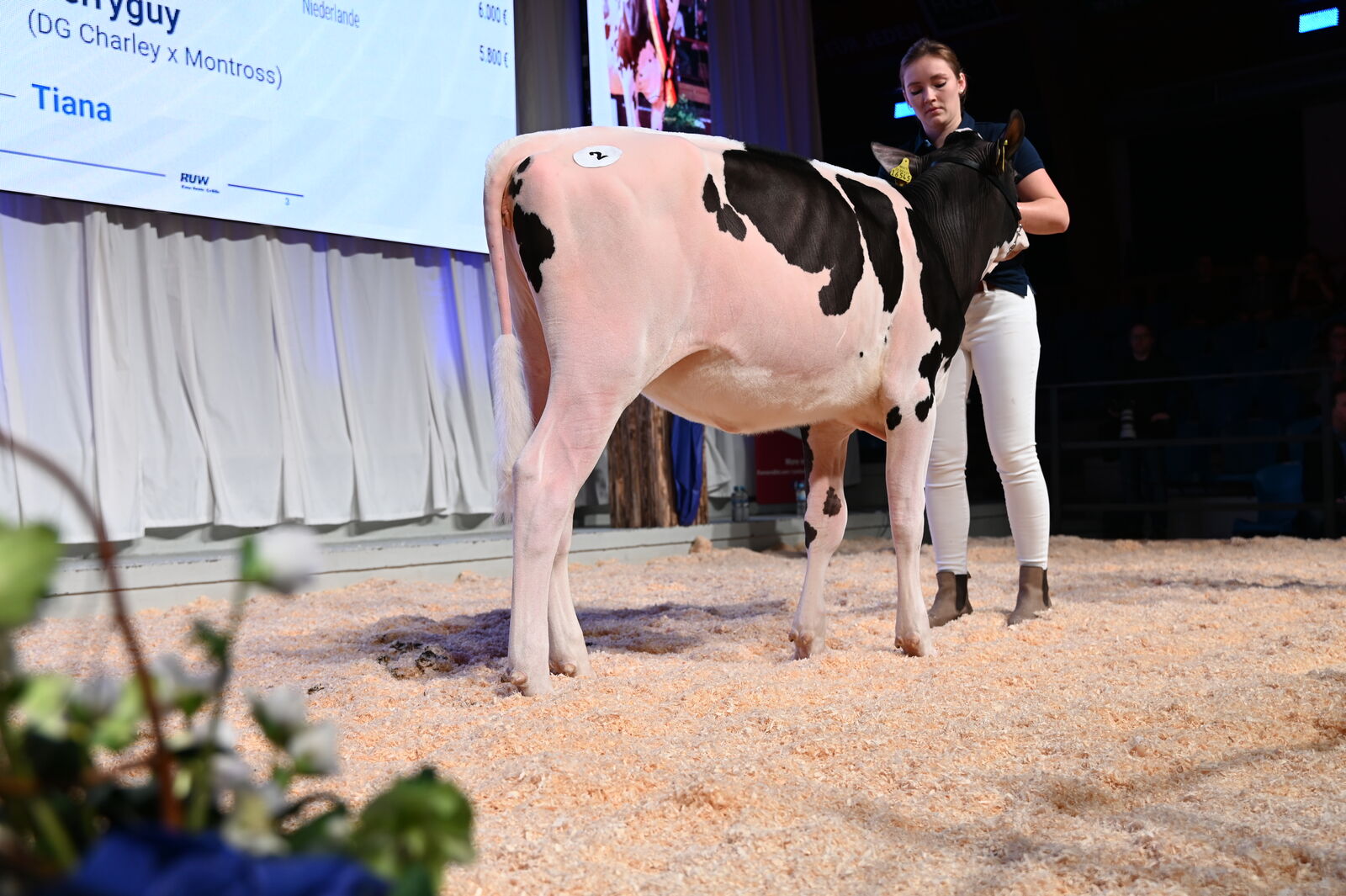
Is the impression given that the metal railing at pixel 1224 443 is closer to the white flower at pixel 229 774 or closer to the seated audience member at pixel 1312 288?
the seated audience member at pixel 1312 288

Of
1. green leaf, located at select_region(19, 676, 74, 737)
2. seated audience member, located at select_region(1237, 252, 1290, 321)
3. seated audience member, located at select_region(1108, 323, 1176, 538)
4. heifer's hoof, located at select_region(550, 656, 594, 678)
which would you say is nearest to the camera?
green leaf, located at select_region(19, 676, 74, 737)

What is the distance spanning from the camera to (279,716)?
444mm

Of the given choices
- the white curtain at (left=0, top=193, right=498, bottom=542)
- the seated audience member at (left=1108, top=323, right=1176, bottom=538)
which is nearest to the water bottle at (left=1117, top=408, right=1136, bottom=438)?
the seated audience member at (left=1108, top=323, right=1176, bottom=538)

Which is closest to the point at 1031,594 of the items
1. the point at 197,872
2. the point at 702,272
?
the point at 702,272

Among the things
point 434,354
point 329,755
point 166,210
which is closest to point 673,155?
point 329,755

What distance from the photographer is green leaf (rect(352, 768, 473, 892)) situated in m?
0.43

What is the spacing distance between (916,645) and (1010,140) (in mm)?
1236

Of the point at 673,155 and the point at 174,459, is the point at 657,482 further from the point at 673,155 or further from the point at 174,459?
the point at 673,155

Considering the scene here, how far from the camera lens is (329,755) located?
0.46 metres

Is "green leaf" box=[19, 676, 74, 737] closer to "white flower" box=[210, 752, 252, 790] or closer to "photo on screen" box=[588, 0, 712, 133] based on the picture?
"white flower" box=[210, 752, 252, 790]

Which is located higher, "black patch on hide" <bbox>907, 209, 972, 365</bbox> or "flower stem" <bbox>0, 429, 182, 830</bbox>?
"black patch on hide" <bbox>907, 209, 972, 365</bbox>

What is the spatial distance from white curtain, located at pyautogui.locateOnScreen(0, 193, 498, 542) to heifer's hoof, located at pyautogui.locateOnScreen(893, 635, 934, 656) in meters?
2.90

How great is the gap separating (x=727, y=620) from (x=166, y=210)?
9.49ft

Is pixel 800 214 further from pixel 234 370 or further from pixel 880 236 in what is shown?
pixel 234 370
